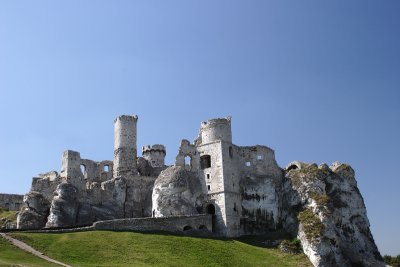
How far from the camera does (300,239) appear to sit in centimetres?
7025

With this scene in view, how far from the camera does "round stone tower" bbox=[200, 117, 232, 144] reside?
82500 mm

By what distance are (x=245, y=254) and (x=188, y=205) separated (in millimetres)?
14294

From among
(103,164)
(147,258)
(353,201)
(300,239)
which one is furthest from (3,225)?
(353,201)

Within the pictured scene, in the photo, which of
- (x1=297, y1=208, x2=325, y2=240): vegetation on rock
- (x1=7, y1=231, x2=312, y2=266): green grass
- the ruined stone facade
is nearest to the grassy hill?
the ruined stone facade

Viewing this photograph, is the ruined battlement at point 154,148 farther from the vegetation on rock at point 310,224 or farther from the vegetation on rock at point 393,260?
the vegetation on rock at point 393,260

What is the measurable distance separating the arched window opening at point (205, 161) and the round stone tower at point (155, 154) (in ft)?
40.8

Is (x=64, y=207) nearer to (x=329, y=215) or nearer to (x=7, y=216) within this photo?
(x=7, y=216)

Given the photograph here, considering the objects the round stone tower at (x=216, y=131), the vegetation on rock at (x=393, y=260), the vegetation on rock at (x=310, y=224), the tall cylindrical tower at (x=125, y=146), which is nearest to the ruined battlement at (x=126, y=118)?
the tall cylindrical tower at (x=125, y=146)

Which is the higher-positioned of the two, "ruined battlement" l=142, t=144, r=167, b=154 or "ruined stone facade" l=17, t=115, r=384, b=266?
"ruined battlement" l=142, t=144, r=167, b=154

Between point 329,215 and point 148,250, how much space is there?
27.3 meters

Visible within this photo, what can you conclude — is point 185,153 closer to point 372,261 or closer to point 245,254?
point 245,254

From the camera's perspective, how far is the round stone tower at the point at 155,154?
9238 centimetres

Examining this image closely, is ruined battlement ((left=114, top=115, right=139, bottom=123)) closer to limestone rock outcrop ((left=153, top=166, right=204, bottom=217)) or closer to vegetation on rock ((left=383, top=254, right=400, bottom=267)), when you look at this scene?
limestone rock outcrop ((left=153, top=166, right=204, bottom=217))

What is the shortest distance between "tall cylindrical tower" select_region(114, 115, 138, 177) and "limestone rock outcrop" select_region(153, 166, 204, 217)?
27.2 feet
